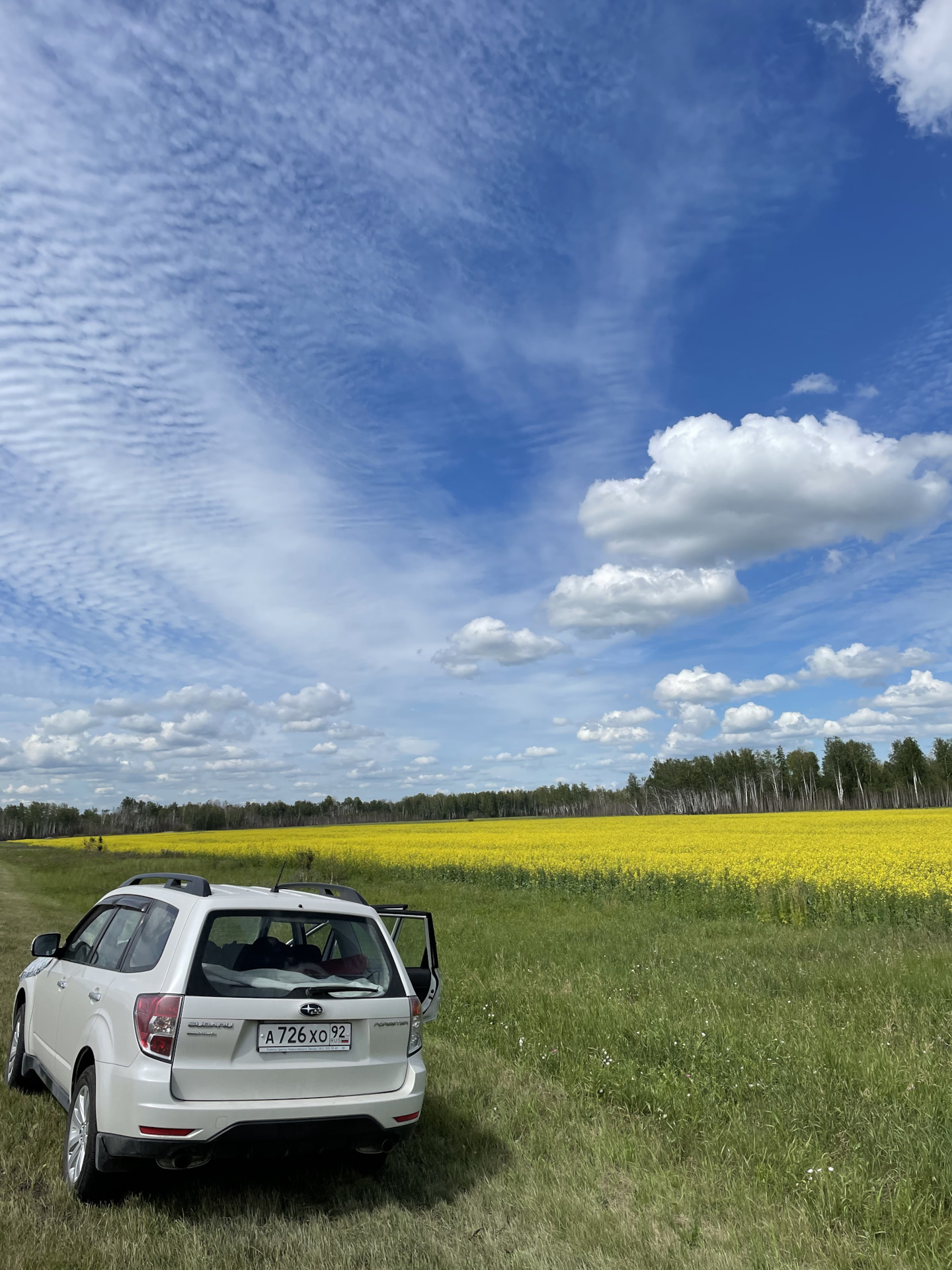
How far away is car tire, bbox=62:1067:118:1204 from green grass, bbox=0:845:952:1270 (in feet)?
0.35

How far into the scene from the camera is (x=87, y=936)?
5.67 meters

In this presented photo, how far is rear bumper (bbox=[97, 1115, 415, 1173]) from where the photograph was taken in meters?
3.73

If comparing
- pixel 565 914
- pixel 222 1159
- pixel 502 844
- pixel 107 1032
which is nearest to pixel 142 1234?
pixel 222 1159

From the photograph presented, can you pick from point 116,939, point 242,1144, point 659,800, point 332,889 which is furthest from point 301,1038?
point 659,800

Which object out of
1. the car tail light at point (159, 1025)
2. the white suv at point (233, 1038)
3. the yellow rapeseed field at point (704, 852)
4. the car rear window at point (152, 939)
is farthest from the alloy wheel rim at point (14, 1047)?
the yellow rapeseed field at point (704, 852)

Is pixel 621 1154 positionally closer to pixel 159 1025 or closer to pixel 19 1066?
pixel 159 1025

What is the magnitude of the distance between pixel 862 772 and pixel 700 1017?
115076 mm

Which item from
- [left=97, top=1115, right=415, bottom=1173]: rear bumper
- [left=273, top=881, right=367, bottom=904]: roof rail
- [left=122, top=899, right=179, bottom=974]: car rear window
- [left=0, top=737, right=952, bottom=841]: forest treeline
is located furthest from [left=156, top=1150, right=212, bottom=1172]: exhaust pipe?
[left=0, top=737, right=952, bottom=841]: forest treeline

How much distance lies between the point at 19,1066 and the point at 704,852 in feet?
72.9

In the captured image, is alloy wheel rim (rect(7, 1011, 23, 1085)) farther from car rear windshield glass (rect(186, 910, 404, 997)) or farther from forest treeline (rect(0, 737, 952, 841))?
forest treeline (rect(0, 737, 952, 841))

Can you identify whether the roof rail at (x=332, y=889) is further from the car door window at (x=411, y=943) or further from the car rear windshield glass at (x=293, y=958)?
the car door window at (x=411, y=943)

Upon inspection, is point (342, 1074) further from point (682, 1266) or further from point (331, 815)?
point (331, 815)

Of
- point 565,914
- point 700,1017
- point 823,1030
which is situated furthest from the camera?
point 565,914

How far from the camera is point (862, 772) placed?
360 ft
